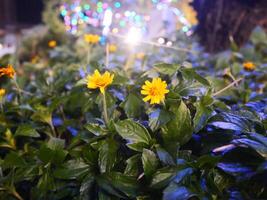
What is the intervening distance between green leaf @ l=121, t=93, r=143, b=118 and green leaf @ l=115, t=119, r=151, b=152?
110 millimetres

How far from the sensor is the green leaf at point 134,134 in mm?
770

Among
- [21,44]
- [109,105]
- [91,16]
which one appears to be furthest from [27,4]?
[109,105]

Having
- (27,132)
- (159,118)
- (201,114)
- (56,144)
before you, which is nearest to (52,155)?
(56,144)

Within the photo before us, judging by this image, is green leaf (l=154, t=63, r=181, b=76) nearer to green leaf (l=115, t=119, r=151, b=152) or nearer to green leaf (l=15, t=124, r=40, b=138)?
green leaf (l=115, t=119, r=151, b=152)

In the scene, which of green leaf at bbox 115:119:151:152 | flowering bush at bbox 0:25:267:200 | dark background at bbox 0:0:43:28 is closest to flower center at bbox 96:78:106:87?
flowering bush at bbox 0:25:267:200

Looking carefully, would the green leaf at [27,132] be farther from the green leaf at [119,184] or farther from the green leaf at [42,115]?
the green leaf at [119,184]

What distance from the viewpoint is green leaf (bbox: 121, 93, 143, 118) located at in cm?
91

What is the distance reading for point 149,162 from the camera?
737 millimetres

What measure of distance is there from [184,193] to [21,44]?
285cm

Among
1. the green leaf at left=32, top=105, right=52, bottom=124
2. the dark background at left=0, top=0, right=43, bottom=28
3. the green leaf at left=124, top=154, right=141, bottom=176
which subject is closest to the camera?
the green leaf at left=124, top=154, right=141, bottom=176

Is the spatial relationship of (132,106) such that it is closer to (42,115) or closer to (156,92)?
(156,92)

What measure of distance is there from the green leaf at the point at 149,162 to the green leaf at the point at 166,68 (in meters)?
0.30

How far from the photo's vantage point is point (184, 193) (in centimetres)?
67

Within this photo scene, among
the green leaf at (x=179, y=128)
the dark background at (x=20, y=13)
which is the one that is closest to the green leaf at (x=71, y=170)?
the green leaf at (x=179, y=128)
